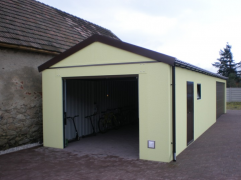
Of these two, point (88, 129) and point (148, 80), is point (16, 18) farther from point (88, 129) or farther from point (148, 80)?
point (148, 80)

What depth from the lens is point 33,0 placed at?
1070 centimetres

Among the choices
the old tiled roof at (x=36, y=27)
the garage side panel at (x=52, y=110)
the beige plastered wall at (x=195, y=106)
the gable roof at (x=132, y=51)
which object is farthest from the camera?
the old tiled roof at (x=36, y=27)

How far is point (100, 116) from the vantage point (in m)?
9.72

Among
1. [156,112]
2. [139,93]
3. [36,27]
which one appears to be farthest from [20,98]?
[156,112]

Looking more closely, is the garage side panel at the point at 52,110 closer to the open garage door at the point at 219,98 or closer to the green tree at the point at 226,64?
the open garage door at the point at 219,98

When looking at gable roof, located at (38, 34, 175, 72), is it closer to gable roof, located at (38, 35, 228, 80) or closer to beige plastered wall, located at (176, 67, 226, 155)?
gable roof, located at (38, 35, 228, 80)

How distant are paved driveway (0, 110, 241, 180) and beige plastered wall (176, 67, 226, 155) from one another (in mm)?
565

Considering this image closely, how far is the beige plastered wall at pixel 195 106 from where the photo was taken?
241 inches

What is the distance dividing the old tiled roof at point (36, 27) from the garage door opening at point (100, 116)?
169 cm

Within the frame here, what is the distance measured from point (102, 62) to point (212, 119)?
7254 millimetres

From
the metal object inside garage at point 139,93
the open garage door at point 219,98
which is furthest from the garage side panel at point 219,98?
the metal object inside garage at point 139,93

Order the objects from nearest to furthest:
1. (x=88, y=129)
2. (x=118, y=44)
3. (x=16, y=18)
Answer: (x=118, y=44) → (x=16, y=18) → (x=88, y=129)

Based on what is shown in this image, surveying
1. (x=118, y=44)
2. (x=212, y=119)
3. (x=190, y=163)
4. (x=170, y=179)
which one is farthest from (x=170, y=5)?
(x=170, y=179)

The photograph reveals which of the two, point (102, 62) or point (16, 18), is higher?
point (16, 18)
